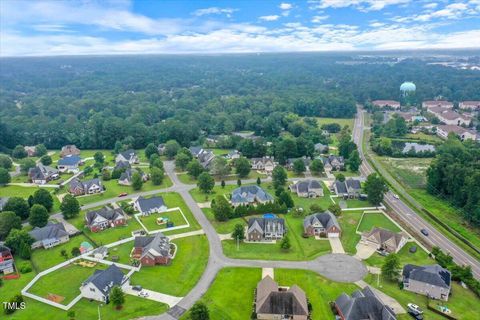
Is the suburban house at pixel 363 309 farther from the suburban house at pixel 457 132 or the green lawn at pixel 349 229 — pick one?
the suburban house at pixel 457 132

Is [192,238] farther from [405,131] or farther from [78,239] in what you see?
[405,131]

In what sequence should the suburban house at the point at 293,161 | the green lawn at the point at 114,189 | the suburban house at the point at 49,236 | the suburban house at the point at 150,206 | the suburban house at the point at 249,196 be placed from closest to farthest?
1. the suburban house at the point at 49,236
2. the suburban house at the point at 150,206
3. the suburban house at the point at 249,196
4. the green lawn at the point at 114,189
5. the suburban house at the point at 293,161

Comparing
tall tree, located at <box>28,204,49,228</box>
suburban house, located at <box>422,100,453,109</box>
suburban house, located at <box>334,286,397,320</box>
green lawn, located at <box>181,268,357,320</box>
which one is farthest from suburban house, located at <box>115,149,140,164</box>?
suburban house, located at <box>422,100,453,109</box>

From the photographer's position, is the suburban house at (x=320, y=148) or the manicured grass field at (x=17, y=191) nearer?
the manicured grass field at (x=17, y=191)

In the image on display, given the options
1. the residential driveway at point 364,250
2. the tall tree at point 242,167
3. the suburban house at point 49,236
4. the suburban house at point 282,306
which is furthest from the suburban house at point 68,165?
the residential driveway at point 364,250

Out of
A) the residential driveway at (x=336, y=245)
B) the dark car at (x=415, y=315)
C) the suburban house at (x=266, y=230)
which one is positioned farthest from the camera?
the suburban house at (x=266, y=230)

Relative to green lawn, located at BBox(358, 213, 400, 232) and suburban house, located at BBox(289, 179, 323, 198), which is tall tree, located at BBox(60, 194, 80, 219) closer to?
suburban house, located at BBox(289, 179, 323, 198)

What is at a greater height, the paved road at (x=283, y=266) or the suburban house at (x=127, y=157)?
the paved road at (x=283, y=266)
